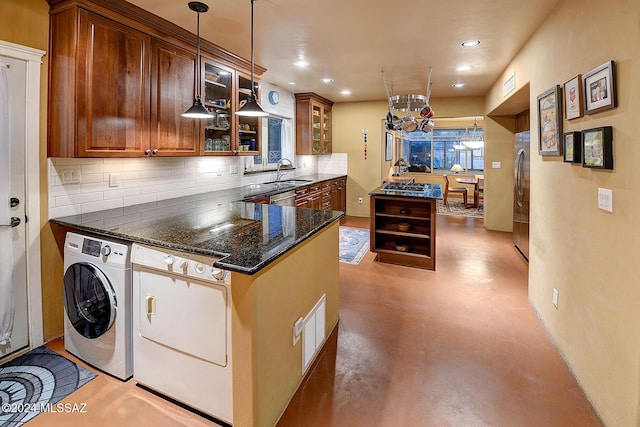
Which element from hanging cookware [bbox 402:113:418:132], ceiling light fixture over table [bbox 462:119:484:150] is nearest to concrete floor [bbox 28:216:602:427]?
hanging cookware [bbox 402:113:418:132]

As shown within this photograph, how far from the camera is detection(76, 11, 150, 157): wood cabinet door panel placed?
225 centimetres

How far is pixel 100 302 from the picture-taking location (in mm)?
1981

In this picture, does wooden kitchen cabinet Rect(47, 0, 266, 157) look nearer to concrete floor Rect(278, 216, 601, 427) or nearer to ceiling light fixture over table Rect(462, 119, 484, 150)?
concrete floor Rect(278, 216, 601, 427)

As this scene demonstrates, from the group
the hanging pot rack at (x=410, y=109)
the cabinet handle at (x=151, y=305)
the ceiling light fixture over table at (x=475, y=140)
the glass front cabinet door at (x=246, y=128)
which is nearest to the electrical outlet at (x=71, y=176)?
the cabinet handle at (x=151, y=305)

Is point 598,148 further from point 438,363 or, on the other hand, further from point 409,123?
point 409,123

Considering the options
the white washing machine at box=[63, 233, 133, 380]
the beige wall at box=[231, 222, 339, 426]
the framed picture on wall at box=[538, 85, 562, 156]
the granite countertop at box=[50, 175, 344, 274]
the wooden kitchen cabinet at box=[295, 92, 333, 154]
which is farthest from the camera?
the wooden kitchen cabinet at box=[295, 92, 333, 154]

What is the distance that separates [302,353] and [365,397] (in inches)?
17.2

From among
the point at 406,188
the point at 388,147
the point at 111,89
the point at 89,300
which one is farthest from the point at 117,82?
the point at 388,147

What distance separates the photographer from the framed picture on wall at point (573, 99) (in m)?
1.99

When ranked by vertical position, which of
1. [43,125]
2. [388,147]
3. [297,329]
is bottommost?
[297,329]

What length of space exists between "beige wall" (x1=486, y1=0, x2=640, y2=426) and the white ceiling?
48 cm

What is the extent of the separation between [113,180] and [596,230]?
346 centimetres

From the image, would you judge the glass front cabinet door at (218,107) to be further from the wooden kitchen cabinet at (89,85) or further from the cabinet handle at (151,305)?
the cabinet handle at (151,305)

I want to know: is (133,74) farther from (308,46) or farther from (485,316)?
(485,316)
